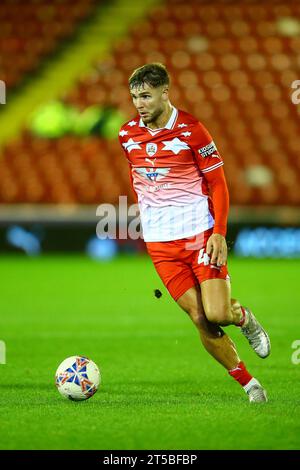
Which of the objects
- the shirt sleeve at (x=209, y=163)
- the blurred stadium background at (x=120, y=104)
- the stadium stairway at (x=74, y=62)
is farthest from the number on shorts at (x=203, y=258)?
the stadium stairway at (x=74, y=62)

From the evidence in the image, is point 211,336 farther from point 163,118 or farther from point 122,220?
point 122,220

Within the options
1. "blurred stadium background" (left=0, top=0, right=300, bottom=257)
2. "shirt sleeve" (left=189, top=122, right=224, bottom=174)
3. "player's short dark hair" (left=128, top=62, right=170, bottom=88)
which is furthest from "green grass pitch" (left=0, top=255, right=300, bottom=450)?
"blurred stadium background" (left=0, top=0, right=300, bottom=257)

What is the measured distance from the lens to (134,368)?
25.4ft

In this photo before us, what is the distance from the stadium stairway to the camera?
22.2 metres

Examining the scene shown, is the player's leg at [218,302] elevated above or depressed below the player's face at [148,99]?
below

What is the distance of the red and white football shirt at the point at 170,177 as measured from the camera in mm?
6207

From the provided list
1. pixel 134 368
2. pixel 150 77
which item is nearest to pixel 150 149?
pixel 150 77

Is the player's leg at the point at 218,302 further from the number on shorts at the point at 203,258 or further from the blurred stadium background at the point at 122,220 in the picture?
the blurred stadium background at the point at 122,220

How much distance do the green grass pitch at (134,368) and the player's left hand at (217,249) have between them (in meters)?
0.89

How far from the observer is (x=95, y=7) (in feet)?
80.1

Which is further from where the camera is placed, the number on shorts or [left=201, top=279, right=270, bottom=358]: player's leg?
the number on shorts

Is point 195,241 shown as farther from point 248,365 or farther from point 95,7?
point 95,7

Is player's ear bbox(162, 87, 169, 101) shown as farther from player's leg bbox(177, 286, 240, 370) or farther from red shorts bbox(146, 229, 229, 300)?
player's leg bbox(177, 286, 240, 370)

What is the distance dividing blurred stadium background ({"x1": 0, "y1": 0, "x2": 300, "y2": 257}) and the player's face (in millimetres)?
11384
